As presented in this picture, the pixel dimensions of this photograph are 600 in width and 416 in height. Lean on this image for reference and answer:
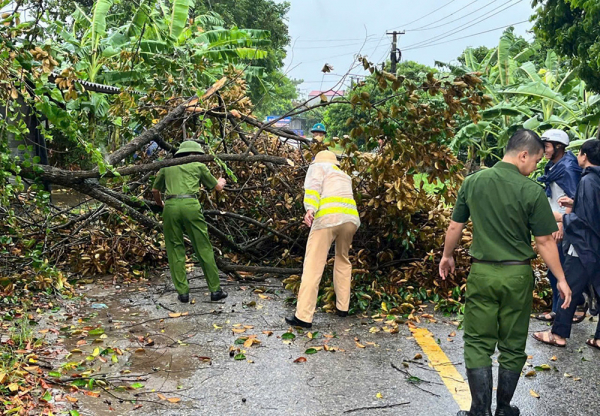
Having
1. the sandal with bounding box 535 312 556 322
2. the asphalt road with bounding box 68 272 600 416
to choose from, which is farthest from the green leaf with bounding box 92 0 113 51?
the sandal with bounding box 535 312 556 322

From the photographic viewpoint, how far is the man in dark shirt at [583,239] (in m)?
5.12

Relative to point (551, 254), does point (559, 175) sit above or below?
above

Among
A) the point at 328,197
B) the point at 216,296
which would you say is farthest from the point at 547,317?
the point at 216,296

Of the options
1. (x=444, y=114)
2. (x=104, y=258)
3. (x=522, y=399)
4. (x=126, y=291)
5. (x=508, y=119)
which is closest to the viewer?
(x=522, y=399)

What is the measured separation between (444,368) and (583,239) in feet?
5.65

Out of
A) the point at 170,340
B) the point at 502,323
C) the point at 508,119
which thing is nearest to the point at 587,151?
the point at 502,323

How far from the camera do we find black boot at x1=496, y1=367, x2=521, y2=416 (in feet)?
12.6

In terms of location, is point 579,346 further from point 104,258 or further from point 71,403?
point 104,258

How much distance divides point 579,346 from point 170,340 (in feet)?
12.2

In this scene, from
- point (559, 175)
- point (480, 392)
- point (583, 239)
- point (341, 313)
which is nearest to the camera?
point (480, 392)

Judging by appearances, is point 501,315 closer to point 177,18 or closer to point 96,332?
point 96,332

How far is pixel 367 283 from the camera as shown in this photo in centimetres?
704

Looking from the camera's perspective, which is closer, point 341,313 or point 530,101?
point 341,313

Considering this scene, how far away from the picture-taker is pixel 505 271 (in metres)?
3.89
